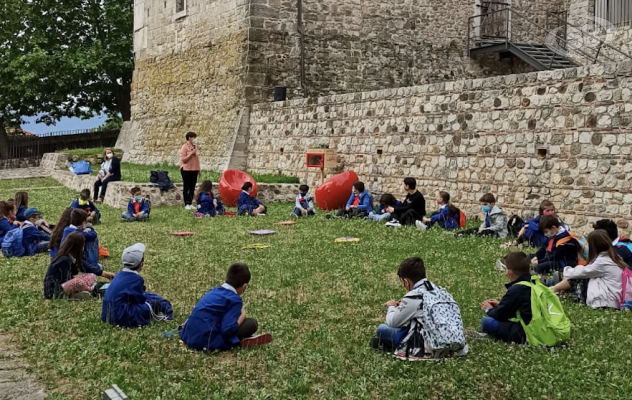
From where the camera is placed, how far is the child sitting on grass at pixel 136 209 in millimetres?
13734

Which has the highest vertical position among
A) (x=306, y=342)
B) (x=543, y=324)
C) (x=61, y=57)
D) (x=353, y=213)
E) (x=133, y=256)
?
(x=61, y=57)

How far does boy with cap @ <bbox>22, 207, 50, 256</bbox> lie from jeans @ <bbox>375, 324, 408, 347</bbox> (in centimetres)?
643

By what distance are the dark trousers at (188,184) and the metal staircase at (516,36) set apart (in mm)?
10913

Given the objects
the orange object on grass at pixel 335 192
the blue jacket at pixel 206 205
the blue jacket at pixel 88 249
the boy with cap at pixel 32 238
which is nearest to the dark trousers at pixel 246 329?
the blue jacket at pixel 88 249

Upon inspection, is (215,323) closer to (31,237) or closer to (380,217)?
(31,237)

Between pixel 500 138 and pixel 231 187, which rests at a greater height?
pixel 500 138

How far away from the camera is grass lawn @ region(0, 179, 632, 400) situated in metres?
4.86

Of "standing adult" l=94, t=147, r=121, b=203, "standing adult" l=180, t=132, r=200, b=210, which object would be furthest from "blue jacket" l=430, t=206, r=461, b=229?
"standing adult" l=94, t=147, r=121, b=203

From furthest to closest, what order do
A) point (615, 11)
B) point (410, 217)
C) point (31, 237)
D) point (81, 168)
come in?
point (81, 168), point (615, 11), point (410, 217), point (31, 237)

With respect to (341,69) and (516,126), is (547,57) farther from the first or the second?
(516,126)

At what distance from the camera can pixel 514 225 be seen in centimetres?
1166

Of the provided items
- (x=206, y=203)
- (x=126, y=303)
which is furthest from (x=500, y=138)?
(x=126, y=303)

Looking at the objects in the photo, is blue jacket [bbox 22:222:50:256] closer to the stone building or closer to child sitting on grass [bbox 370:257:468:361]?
child sitting on grass [bbox 370:257:468:361]

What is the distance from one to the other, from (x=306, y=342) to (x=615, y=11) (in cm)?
1636
